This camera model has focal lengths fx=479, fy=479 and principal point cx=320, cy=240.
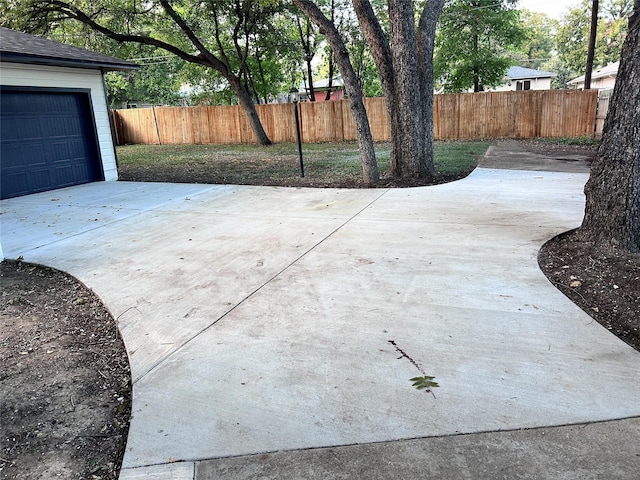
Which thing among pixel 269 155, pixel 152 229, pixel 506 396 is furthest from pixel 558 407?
pixel 269 155

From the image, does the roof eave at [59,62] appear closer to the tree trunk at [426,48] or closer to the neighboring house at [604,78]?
the tree trunk at [426,48]

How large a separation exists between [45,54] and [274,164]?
19.9ft

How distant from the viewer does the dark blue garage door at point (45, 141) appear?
9.58 metres

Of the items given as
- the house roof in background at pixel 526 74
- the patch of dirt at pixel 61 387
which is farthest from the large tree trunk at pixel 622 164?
the house roof in background at pixel 526 74

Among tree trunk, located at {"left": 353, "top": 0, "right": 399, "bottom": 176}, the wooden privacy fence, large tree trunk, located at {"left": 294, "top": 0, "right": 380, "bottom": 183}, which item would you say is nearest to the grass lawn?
large tree trunk, located at {"left": 294, "top": 0, "right": 380, "bottom": 183}

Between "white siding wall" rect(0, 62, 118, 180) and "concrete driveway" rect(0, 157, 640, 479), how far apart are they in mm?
4076

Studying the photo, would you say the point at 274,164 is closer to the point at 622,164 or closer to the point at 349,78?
the point at 349,78

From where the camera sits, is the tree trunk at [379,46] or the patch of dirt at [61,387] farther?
the tree trunk at [379,46]

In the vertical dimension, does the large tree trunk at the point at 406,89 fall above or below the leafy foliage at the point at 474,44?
below

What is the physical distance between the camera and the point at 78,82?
35.6 ft

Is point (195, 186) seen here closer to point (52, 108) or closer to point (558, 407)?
point (52, 108)

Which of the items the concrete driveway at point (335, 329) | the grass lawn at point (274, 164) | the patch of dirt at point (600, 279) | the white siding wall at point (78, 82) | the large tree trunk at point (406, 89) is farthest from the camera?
the grass lawn at point (274, 164)

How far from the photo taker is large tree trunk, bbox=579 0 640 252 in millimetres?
4258

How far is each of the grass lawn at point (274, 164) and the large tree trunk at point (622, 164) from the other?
5040 millimetres
